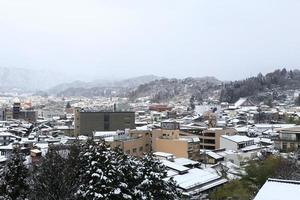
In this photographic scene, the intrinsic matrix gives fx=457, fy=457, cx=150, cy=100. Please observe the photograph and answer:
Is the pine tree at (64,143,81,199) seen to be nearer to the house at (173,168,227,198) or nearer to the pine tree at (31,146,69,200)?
the pine tree at (31,146,69,200)

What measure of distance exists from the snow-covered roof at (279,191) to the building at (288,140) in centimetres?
1307

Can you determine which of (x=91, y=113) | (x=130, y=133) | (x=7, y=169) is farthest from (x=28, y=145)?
(x=7, y=169)

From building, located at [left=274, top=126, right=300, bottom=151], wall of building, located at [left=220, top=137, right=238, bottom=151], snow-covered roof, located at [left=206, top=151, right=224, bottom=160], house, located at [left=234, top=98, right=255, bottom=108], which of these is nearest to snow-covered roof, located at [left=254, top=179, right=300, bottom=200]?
snow-covered roof, located at [left=206, top=151, right=224, bottom=160]

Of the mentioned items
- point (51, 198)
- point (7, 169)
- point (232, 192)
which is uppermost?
point (7, 169)

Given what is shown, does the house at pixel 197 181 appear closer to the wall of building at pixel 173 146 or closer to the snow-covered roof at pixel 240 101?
the wall of building at pixel 173 146

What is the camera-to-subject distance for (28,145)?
21828mm

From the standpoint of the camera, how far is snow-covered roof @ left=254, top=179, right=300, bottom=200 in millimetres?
7559

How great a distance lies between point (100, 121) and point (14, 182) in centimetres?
2049

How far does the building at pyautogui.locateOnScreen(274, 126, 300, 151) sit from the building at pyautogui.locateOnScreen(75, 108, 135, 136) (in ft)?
35.5

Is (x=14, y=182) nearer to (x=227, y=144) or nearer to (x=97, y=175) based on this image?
(x=97, y=175)

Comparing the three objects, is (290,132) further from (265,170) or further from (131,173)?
(131,173)

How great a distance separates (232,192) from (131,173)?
4.26 metres

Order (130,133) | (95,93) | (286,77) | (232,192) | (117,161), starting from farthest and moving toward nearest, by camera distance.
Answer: (95,93) → (286,77) → (130,133) → (232,192) → (117,161)

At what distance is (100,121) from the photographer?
28.9m
